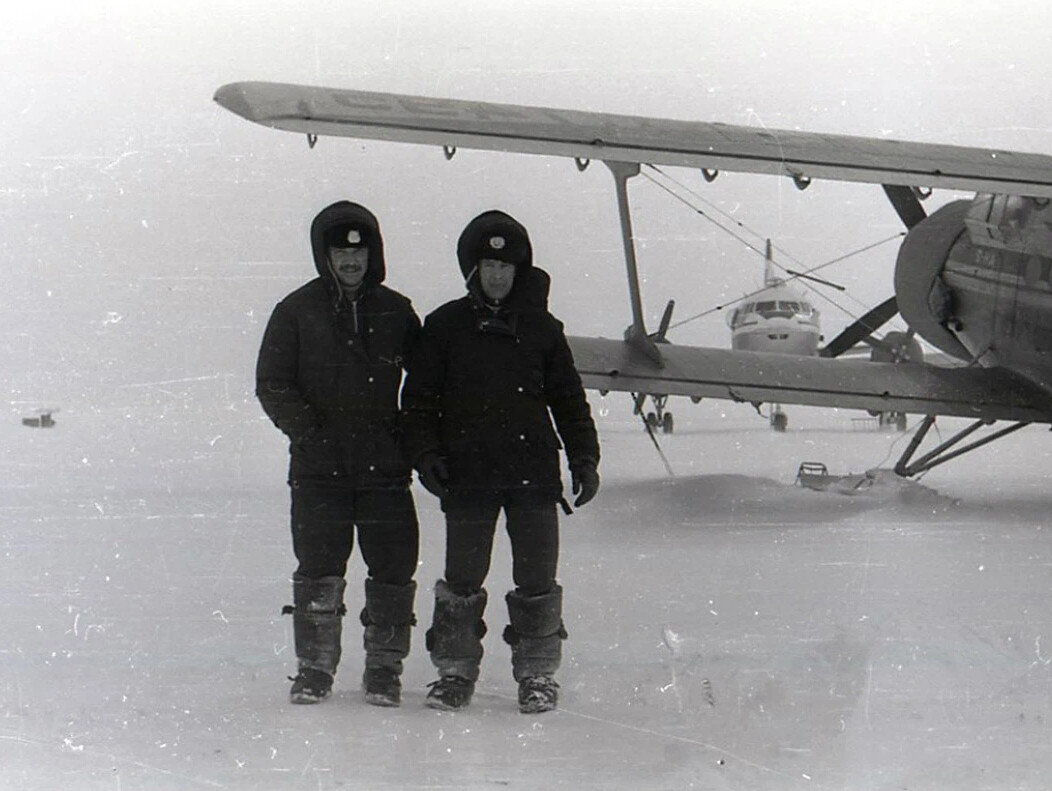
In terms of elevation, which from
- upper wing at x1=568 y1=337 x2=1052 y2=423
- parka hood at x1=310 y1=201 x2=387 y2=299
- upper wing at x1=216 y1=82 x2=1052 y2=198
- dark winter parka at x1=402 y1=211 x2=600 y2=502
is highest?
upper wing at x1=216 y1=82 x2=1052 y2=198

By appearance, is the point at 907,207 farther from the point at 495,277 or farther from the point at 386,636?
the point at 386,636

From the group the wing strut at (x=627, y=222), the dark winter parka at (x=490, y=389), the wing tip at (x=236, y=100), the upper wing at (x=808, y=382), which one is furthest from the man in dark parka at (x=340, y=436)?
the upper wing at (x=808, y=382)

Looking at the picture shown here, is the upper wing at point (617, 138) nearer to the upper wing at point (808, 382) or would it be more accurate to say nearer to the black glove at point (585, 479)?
the upper wing at point (808, 382)

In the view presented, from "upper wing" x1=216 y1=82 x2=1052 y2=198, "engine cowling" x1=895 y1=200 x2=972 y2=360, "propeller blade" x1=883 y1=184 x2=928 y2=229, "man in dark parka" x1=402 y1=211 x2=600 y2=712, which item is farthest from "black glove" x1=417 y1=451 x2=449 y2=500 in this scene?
"propeller blade" x1=883 y1=184 x2=928 y2=229

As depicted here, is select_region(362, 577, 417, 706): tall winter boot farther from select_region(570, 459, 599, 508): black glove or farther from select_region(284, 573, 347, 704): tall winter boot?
select_region(570, 459, 599, 508): black glove

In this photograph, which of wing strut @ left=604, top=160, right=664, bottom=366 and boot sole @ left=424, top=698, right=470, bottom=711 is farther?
wing strut @ left=604, top=160, right=664, bottom=366

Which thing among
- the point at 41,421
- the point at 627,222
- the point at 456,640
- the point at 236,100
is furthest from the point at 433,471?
the point at 41,421
